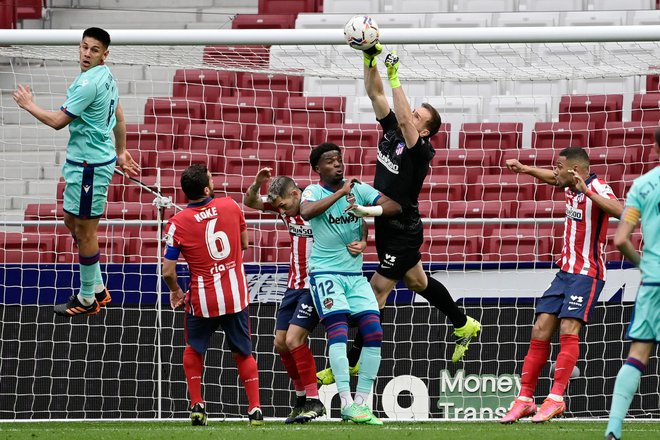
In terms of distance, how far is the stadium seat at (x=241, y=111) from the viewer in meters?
13.6

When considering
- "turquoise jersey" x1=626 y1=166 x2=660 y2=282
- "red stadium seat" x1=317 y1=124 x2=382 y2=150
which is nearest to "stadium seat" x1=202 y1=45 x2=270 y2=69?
"red stadium seat" x1=317 y1=124 x2=382 y2=150

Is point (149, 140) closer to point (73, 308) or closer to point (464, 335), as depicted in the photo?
point (73, 308)

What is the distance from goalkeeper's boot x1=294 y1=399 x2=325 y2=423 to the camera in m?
8.43

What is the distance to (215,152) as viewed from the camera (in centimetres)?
1330

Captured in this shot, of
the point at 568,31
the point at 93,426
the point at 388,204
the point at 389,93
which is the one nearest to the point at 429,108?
the point at 388,204

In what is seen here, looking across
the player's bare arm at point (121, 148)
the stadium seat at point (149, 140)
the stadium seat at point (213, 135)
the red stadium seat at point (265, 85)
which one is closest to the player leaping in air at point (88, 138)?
the player's bare arm at point (121, 148)

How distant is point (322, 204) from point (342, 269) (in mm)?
A: 538

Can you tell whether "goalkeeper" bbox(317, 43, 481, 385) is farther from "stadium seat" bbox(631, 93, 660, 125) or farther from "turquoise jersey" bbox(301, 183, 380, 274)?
"stadium seat" bbox(631, 93, 660, 125)

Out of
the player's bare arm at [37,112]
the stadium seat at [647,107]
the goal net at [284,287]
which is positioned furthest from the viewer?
the stadium seat at [647,107]

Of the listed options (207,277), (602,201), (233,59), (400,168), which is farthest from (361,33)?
(233,59)

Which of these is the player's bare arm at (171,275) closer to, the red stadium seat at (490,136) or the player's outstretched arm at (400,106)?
the player's outstretched arm at (400,106)

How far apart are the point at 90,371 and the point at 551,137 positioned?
6124 mm

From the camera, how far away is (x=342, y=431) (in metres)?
7.39

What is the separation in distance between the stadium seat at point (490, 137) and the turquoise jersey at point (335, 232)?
178 inches
